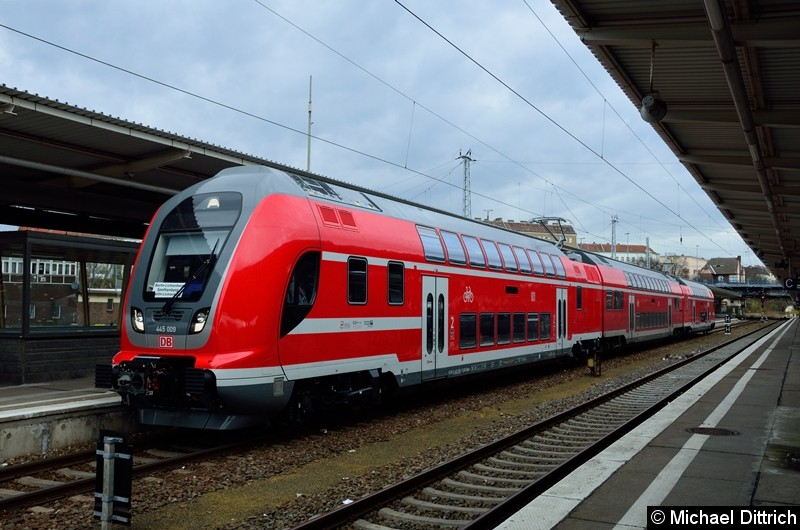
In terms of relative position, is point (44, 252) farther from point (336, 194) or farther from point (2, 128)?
point (336, 194)

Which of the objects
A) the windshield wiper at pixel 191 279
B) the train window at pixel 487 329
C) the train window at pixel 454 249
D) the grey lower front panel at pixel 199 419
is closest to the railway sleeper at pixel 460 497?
the grey lower front panel at pixel 199 419

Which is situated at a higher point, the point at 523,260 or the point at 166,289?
the point at 523,260

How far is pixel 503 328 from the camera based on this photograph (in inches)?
607

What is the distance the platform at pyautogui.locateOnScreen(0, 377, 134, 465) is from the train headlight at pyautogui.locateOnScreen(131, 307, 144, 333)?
1335 mm

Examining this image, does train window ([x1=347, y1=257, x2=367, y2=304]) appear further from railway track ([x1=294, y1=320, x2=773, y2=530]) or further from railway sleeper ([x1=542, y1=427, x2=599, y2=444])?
railway sleeper ([x1=542, y1=427, x2=599, y2=444])

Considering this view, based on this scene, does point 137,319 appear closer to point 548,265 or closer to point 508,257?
point 508,257

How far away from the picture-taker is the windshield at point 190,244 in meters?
8.98

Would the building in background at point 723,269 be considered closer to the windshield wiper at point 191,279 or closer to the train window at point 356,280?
the train window at point 356,280

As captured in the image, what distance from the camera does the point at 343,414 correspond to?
11.9 m

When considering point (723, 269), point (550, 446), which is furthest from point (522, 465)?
point (723, 269)

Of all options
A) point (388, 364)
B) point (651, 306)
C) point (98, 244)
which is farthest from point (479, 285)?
point (651, 306)

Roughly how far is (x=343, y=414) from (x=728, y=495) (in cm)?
703

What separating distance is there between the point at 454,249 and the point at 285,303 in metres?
5.30

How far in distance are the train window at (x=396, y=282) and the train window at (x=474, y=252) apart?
2.80 meters
